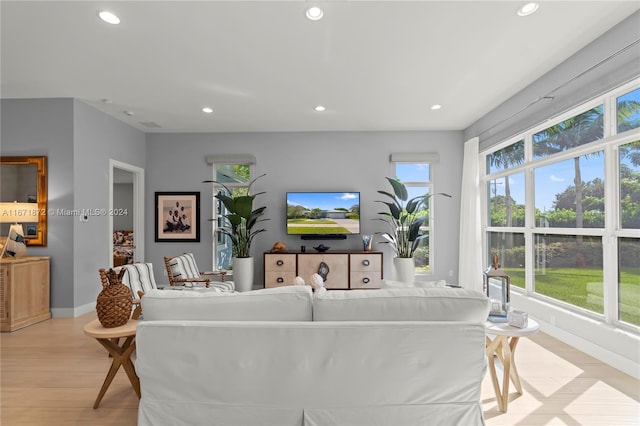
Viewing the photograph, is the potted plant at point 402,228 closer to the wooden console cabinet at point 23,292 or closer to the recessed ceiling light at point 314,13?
the recessed ceiling light at point 314,13

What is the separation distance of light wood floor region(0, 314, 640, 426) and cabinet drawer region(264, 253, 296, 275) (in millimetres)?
2503

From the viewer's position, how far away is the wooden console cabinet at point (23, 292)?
3.66 meters

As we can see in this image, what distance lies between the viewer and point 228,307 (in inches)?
69.5

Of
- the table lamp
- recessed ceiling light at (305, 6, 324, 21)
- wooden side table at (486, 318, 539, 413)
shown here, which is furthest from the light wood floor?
recessed ceiling light at (305, 6, 324, 21)

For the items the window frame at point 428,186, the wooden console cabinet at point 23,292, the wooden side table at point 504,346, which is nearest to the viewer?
the wooden side table at point 504,346

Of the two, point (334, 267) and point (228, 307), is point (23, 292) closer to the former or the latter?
point (228, 307)

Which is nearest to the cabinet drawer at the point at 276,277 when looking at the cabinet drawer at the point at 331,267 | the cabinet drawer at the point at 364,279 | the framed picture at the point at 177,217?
the cabinet drawer at the point at 331,267

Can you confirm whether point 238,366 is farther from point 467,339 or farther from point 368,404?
point 467,339

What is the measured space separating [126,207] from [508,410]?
8883mm

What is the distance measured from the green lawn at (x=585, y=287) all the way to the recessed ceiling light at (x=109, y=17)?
4557 mm

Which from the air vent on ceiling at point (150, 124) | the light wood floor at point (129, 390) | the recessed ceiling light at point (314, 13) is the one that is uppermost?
the recessed ceiling light at point (314, 13)

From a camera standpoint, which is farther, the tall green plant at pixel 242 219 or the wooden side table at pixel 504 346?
the tall green plant at pixel 242 219

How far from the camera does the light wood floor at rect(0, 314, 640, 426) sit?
2043 millimetres

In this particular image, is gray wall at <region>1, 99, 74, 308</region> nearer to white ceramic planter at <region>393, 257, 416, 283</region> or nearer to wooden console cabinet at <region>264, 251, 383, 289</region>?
wooden console cabinet at <region>264, 251, 383, 289</region>
